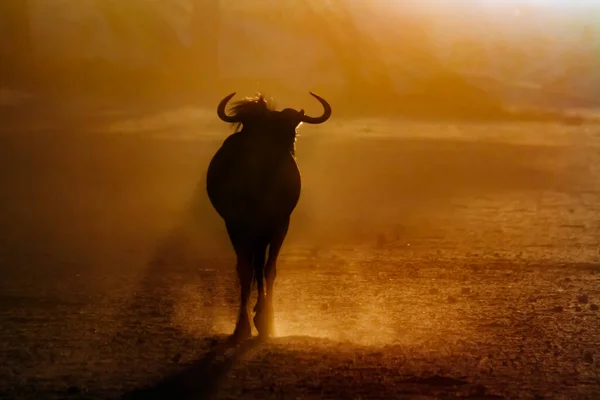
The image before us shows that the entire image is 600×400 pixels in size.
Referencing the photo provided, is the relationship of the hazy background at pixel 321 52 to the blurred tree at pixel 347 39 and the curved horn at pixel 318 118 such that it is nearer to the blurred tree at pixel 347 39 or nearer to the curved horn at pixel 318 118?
the blurred tree at pixel 347 39

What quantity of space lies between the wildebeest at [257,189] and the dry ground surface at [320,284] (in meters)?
0.50

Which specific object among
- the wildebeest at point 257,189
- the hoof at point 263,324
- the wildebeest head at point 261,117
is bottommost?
the hoof at point 263,324

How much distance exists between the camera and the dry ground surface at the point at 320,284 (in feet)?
22.2

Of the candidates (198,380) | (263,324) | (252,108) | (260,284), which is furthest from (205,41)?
(198,380)

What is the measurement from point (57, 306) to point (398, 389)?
4041mm

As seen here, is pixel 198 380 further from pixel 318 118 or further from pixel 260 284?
pixel 318 118

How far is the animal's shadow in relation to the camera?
6.21 metres

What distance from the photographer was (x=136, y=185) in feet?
61.7

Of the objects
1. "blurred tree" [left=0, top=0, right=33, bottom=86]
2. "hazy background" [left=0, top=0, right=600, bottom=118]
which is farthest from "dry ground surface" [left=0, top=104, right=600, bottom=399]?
"hazy background" [left=0, top=0, right=600, bottom=118]

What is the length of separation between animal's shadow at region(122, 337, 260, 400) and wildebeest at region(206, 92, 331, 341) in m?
0.95

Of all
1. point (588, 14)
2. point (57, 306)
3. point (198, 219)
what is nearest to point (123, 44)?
point (588, 14)

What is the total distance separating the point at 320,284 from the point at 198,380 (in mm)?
4241

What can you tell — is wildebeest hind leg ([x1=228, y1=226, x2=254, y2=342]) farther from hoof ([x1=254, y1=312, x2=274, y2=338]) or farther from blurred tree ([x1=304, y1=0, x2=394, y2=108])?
blurred tree ([x1=304, y1=0, x2=394, y2=108])

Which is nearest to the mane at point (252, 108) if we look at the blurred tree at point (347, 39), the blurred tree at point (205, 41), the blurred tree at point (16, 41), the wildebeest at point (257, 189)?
the wildebeest at point (257, 189)
